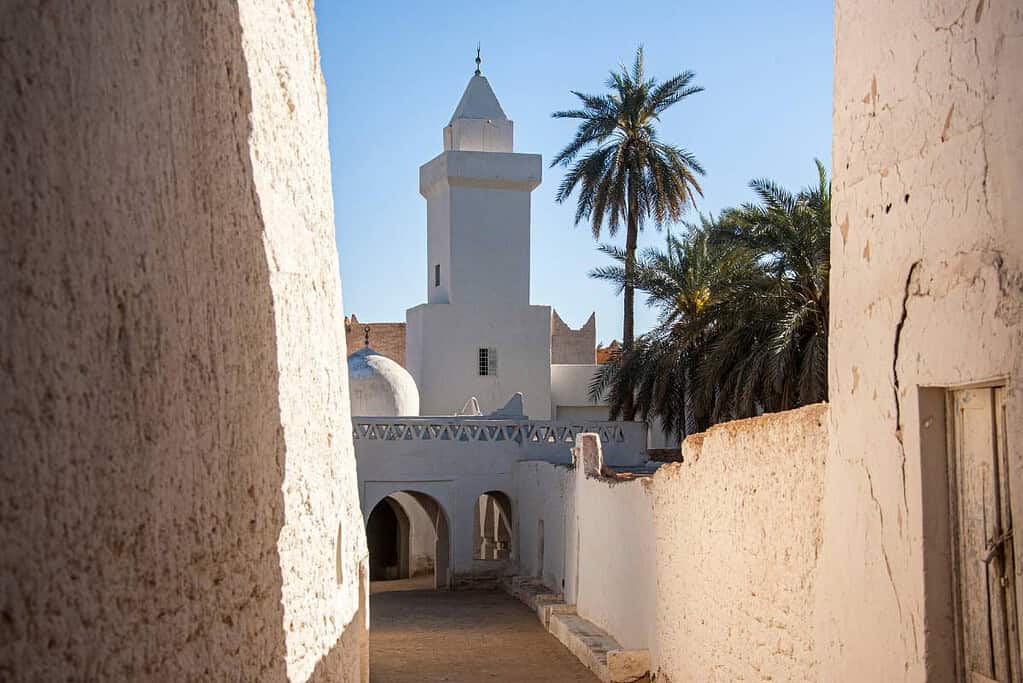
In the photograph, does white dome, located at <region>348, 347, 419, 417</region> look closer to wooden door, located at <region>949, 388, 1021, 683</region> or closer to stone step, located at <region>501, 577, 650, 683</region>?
stone step, located at <region>501, 577, 650, 683</region>

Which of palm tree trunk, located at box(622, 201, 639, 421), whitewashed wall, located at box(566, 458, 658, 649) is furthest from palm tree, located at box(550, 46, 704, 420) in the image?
whitewashed wall, located at box(566, 458, 658, 649)

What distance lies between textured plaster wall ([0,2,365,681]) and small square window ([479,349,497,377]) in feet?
84.4

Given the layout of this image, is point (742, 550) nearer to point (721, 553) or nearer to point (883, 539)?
point (721, 553)

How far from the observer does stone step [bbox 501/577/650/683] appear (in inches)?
443

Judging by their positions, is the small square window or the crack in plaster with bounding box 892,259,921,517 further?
the small square window

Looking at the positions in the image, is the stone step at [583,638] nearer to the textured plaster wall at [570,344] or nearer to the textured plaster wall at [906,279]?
the textured plaster wall at [906,279]

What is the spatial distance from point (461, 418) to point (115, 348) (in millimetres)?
20358

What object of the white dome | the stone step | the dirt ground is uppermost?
the white dome

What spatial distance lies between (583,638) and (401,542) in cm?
1591

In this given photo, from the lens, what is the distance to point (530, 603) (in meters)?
18.8

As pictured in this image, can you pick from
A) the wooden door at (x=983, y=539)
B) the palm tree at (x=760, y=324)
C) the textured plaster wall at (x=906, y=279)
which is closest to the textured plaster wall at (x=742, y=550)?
the textured plaster wall at (x=906, y=279)

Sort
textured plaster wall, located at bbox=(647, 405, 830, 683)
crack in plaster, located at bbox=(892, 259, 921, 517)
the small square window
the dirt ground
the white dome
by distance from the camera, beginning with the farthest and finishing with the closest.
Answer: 1. the small square window
2. the white dome
3. the dirt ground
4. textured plaster wall, located at bbox=(647, 405, 830, 683)
5. crack in plaster, located at bbox=(892, 259, 921, 517)

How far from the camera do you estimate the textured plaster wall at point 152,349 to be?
2.82m

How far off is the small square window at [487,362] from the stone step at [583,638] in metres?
11.7
